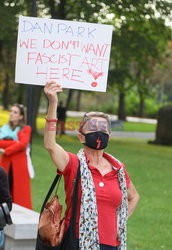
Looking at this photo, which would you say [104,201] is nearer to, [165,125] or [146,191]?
[146,191]

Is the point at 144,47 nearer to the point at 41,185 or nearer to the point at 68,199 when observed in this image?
the point at 41,185

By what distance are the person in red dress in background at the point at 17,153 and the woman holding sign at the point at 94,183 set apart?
19.2 feet

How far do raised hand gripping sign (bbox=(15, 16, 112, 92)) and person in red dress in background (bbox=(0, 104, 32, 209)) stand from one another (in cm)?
561

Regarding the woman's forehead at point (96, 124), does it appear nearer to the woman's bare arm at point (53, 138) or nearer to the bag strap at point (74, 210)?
the woman's bare arm at point (53, 138)

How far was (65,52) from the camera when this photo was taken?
Result: 5.38m

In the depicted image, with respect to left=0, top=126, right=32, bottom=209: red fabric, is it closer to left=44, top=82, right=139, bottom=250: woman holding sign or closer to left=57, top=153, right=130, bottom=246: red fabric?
left=44, top=82, right=139, bottom=250: woman holding sign

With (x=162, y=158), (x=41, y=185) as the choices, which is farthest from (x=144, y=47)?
(x=41, y=185)

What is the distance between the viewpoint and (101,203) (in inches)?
195

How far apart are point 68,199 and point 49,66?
3.37 feet

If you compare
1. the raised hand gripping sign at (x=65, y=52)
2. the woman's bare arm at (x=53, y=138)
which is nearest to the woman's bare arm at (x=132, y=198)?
the woman's bare arm at (x=53, y=138)

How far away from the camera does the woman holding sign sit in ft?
16.0

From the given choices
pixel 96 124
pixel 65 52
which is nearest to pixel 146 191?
pixel 65 52

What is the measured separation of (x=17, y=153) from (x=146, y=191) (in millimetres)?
4376

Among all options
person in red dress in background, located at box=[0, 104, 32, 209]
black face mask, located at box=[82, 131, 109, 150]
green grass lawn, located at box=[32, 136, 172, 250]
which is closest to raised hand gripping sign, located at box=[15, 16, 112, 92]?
black face mask, located at box=[82, 131, 109, 150]
